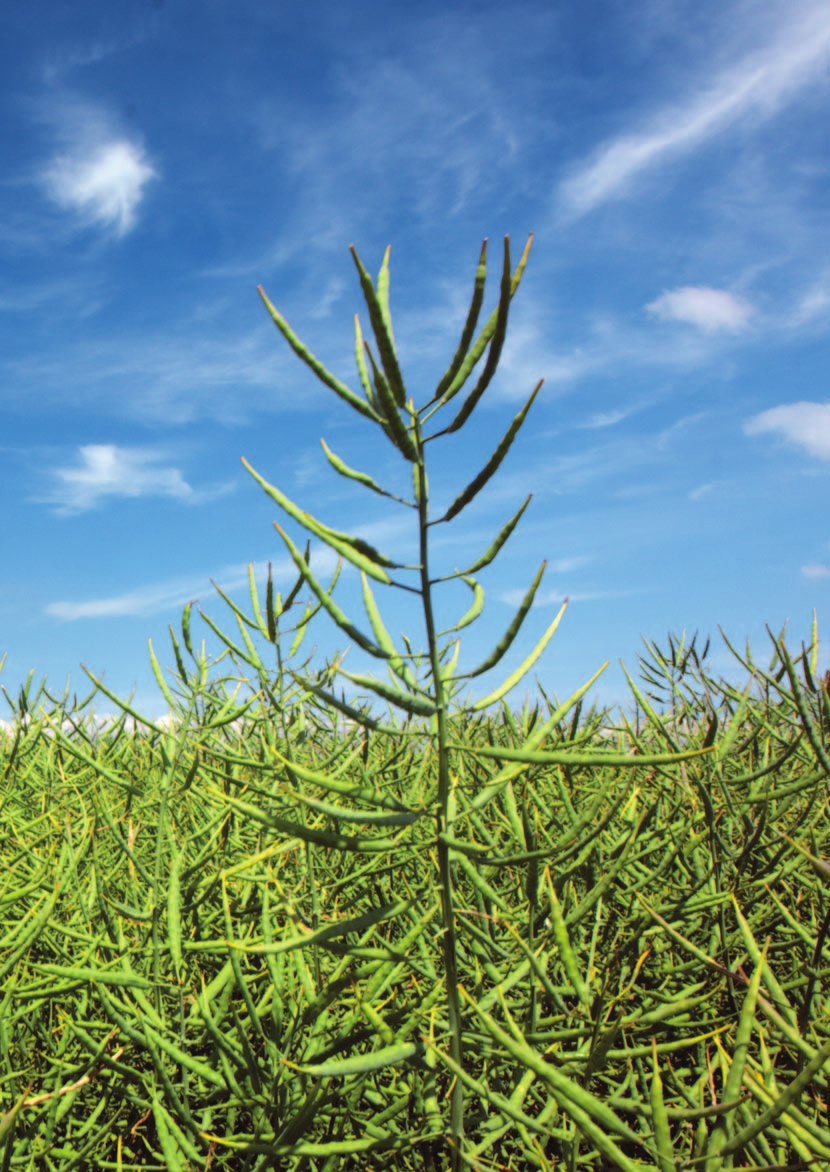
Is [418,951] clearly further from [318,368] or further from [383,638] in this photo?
[318,368]

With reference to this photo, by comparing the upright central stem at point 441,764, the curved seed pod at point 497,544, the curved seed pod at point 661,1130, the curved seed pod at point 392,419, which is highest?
the curved seed pod at point 392,419

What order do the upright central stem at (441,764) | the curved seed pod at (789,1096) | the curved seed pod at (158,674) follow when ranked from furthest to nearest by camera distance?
the curved seed pod at (158,674), the upright central stem at (441,764), the curved seed pod at (789,1096)

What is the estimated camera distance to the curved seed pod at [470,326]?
2.32ft

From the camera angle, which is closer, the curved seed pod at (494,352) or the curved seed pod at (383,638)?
the curved seed pod at (494,352)

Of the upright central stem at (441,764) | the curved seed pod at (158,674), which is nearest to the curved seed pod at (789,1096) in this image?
the upright central stem at (441,764)

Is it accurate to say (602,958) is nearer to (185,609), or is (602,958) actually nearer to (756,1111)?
(756,1111)

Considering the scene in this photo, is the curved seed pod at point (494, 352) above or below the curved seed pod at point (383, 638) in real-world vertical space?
above

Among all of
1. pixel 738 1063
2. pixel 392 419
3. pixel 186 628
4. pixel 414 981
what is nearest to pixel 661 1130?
pixel 738 1063

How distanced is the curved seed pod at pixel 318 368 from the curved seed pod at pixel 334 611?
14cm

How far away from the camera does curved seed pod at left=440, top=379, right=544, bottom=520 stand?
2.36ft

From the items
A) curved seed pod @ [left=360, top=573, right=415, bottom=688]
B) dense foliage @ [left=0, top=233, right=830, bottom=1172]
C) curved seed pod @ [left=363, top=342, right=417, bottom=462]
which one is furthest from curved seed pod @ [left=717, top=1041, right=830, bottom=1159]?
curved seed pod @ [left=363, top=342, right=417, bottom=462]

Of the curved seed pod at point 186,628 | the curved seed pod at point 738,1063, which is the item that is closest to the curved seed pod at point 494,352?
the curved seed pod at point 738,1063

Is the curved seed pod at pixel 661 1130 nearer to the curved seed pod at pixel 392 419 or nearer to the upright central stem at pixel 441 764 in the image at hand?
the upright central stem at pixel 441 764

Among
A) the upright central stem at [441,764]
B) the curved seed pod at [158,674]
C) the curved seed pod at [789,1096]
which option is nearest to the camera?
the curved seed pod at [789,1096]
